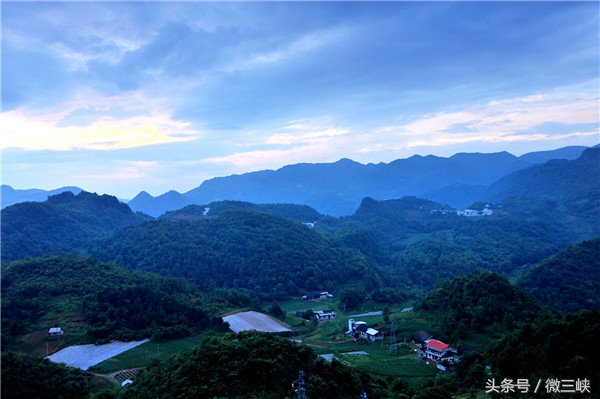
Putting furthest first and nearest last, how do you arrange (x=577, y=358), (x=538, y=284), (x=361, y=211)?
(x=361, y=211), (x=538, y=284), (x=577, y=358)

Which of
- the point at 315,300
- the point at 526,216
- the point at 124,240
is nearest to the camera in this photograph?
the point at 315,300

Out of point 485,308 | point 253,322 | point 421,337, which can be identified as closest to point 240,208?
point 253,322

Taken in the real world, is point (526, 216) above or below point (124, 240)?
below

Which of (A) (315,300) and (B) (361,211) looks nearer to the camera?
(A) (315,300)

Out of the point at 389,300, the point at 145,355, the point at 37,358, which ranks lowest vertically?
the point at 389,300

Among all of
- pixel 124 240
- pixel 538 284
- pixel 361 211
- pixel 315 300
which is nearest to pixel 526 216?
pixel 361 211

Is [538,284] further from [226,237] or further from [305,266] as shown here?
[226,237]
